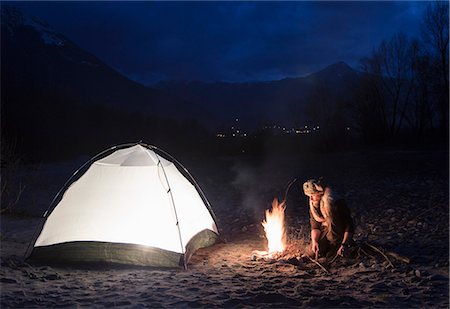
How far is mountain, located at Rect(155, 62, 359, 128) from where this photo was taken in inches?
1640

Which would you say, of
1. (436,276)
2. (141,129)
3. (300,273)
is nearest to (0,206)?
(300,273)

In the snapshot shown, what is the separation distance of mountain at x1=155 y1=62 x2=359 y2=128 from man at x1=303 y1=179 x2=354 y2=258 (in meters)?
34.2

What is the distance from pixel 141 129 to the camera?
172 ft

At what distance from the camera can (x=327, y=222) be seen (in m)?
6.64

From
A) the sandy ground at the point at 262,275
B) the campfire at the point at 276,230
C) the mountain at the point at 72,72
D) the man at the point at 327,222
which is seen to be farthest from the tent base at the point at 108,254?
the mountain at the point at 72,72

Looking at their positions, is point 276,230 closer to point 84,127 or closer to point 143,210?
point 143,210

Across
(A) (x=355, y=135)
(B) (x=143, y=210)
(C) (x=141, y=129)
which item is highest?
(C) (x=141, y=129)

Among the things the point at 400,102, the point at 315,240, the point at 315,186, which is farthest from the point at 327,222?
the point at 400,102

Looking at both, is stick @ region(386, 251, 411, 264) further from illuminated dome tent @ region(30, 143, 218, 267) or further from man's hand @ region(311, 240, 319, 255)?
illuminated dome tent @ region(30, 143, 218, 267)

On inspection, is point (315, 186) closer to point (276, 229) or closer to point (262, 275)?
point (276, 229)

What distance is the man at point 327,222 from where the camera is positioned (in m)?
6.51

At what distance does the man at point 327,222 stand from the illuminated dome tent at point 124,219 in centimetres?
212

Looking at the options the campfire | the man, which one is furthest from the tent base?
the man

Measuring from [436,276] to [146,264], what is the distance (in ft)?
13.9
